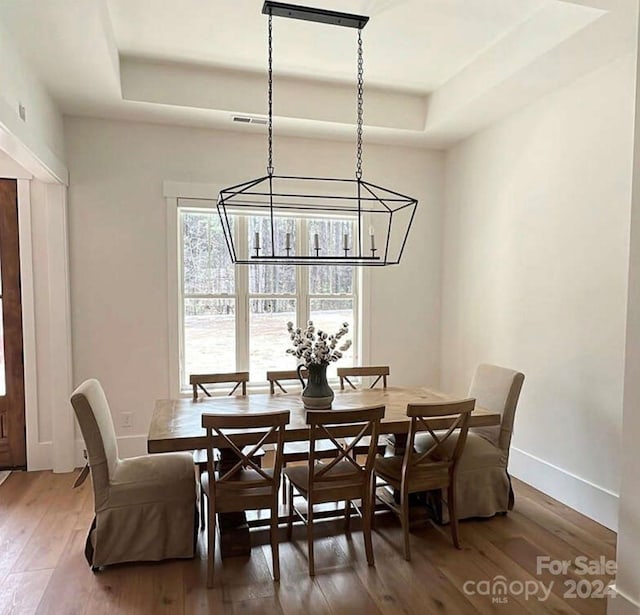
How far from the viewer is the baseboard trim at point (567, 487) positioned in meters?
3.15

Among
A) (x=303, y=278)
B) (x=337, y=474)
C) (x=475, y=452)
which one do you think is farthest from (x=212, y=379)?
(x=475, y=452)

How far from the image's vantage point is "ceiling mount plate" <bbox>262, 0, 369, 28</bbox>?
261cm

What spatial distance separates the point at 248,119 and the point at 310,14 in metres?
1.49

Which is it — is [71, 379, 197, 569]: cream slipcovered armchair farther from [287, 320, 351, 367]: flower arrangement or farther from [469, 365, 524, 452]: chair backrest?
[469, 365, 524, 452]: chair backrest

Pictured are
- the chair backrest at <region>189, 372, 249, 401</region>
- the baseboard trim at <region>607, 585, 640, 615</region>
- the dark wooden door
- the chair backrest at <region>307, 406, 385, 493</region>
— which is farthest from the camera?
the dark wooden door

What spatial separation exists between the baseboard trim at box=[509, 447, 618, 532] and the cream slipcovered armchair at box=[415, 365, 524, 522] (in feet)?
1.47

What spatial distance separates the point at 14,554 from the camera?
2.84 metres

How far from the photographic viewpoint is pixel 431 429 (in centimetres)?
280

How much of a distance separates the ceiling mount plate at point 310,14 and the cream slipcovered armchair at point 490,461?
2.36 metres

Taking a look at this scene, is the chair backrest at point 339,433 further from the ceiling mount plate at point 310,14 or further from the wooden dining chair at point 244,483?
the ceiling mount plate at point 310,14

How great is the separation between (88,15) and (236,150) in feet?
6.22

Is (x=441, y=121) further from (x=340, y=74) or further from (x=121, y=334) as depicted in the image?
(x=121, y=334)

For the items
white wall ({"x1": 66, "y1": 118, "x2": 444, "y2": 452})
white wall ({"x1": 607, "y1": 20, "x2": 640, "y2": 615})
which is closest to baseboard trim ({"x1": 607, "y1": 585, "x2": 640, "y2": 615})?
white wall ({"x1": 607, "y1": 20, "x2": 640, "y2": 615})

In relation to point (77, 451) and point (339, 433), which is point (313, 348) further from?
point (77, 451)
